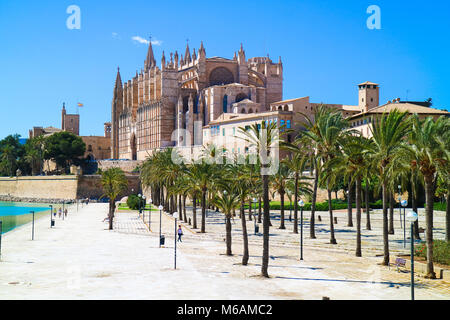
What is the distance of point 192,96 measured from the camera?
9806 centimetres

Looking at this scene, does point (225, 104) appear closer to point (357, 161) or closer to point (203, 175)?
point (203, 175)

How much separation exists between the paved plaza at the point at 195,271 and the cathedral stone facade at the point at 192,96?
57173 millimetres

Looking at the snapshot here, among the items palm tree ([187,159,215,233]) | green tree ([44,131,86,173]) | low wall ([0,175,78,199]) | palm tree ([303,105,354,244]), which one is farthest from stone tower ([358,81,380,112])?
green tree ([44,131,86,173])

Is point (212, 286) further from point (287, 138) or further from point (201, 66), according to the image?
point (201, 66)

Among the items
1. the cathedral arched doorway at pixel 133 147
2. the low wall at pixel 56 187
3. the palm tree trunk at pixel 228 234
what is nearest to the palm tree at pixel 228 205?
the palm tree trunk at pixel 228 234

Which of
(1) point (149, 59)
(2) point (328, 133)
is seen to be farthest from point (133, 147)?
(2) point (328, 133)

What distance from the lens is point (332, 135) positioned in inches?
1089

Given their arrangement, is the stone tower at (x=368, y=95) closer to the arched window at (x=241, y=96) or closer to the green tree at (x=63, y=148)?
the arched window at (x=241, y=96)

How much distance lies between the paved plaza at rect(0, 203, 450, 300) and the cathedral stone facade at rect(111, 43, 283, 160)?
5717 cm

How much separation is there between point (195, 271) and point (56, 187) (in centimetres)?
7907

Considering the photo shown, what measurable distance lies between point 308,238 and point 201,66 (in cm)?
7268

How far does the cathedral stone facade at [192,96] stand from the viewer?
89.2m

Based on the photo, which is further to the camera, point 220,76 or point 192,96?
point 220,76

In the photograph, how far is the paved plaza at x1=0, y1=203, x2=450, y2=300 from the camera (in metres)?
15.5
